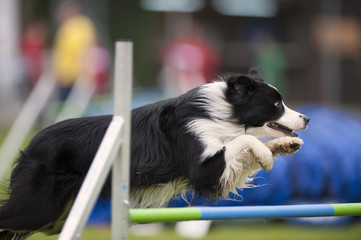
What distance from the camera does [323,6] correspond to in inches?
624

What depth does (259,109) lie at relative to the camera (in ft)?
15.0

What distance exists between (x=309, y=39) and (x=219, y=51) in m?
2.47

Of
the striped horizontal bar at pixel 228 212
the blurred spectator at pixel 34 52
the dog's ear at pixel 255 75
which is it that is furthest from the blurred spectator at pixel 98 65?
the striped horizontal bar at pixel 228 212

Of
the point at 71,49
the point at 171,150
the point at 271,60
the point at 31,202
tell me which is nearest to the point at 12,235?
the point at 31,202

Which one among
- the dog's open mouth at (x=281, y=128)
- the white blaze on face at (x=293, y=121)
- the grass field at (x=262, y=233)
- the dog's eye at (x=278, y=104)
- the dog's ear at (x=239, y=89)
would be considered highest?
the dog's ear at (x=239, y=89)

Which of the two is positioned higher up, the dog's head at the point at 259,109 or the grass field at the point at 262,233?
the dog's head at the point at 259,109

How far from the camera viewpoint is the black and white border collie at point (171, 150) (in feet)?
14.3

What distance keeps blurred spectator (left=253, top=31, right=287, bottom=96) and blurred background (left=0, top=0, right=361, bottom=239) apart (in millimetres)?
39

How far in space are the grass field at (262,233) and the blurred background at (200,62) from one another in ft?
0.36

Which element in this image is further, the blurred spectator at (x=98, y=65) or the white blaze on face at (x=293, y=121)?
the blurred spectator at (x=98, y=65)

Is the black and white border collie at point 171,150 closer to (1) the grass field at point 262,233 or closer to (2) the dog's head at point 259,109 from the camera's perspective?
(2) the dog's head at point 259,109

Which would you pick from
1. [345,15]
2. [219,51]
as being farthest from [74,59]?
[345,15]

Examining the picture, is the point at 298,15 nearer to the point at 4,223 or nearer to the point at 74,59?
the point at 74,59

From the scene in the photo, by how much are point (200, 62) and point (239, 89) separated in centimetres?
874
